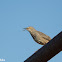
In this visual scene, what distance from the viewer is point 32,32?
8.77m

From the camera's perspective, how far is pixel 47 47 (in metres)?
1.31

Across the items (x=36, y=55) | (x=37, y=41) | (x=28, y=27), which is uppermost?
(x=28, y=27)

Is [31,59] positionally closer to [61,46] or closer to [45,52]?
[45,52]

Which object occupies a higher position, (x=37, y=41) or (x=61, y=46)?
(x=37, y=41)

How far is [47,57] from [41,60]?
7 centimetres

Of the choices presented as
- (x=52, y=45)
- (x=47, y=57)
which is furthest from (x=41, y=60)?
(x=52, y=45)

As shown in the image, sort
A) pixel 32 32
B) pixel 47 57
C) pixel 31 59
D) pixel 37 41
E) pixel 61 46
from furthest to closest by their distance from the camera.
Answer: pixel 32 32 < pixel 37 41 < pixel 31 59 < pixel 47 57 < pixel 61 46

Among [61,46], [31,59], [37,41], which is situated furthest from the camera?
[37,41]

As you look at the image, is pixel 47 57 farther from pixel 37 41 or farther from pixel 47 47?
pixel 37 41

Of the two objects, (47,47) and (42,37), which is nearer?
(47,47)

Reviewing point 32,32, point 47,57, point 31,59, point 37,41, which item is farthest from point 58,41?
point 32,32

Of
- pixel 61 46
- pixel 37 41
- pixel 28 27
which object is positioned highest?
pixel 28 27

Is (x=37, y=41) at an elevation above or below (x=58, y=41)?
above

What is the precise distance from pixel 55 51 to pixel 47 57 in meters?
0.09
